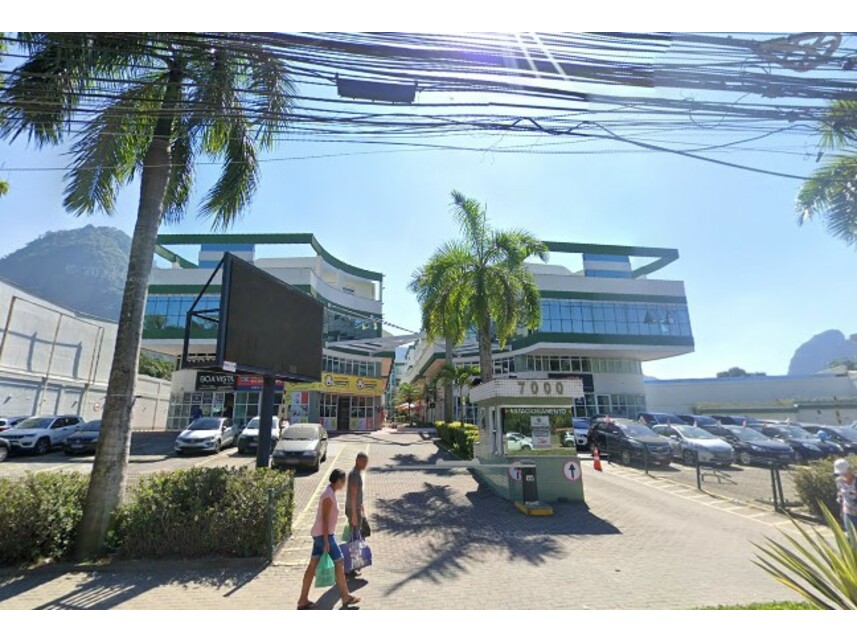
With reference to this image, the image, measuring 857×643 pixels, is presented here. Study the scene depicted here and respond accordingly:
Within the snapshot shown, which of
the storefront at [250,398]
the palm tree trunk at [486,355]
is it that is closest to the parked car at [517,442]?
the palm tree trunk at [486,355]

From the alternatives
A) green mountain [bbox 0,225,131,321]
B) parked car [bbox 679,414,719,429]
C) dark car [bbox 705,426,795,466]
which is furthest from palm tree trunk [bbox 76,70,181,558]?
green mountain [bbox 0,225,131,321]

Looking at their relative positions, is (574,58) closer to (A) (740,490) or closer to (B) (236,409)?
(A) (740,490)

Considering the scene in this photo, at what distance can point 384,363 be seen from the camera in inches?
1592

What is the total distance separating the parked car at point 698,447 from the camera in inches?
592

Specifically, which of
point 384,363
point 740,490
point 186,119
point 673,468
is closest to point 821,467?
point 740,490

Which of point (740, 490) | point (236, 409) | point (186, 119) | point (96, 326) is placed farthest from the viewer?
point (236, 409)

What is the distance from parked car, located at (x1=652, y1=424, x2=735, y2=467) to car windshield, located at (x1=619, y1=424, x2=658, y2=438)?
0.89 meters

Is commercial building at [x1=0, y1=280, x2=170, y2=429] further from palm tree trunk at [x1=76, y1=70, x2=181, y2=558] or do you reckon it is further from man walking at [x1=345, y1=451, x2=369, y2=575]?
man walking at [x1=345, y1=451, x2=369, y2=575]

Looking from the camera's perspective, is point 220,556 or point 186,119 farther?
point 186,119

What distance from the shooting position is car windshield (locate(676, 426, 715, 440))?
16.4m

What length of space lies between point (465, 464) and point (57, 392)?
25.2 m

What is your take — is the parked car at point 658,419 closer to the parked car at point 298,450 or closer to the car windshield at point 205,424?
the parked car at point 298,450

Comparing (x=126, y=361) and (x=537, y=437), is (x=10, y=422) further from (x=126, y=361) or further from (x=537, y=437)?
(x=537, y=437)

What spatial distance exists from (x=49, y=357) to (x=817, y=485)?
3422cm
